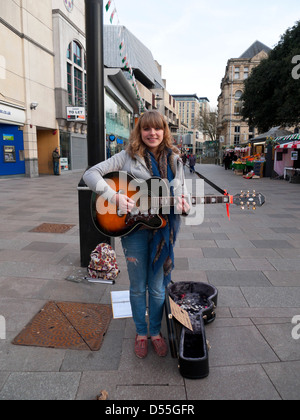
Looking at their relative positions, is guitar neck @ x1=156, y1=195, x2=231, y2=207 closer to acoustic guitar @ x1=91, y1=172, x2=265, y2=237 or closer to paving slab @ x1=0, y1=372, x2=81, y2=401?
acoustic guitar @ x1=91, y1=172, x2=265, y2=237

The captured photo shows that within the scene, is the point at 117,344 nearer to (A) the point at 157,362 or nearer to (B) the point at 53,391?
(A) the point at 157,362

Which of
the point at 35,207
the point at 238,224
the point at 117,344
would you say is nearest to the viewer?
the point at 117,344

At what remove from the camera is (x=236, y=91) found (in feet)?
238

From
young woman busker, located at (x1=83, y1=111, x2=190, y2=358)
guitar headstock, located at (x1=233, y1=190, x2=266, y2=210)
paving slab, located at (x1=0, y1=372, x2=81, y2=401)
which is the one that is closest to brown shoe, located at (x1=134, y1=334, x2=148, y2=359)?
young woman busker, located at (x1=83, y1=111, x2=190, y2=358)

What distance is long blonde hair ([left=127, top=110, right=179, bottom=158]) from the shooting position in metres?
2.23

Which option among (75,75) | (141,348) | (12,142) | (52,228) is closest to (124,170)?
(141,348)

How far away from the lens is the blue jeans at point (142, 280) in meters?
2.32

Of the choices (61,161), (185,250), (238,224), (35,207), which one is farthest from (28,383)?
(61,161)

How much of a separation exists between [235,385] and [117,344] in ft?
3.13

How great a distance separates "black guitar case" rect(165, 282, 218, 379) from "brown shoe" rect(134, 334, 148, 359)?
20 cm

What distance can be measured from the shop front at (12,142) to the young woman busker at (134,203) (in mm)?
14709

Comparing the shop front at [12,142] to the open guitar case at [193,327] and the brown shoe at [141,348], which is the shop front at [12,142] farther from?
the brown shoe at [141,348]

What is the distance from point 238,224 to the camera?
6.95 metres

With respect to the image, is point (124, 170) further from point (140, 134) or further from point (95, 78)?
point (95, 78)
